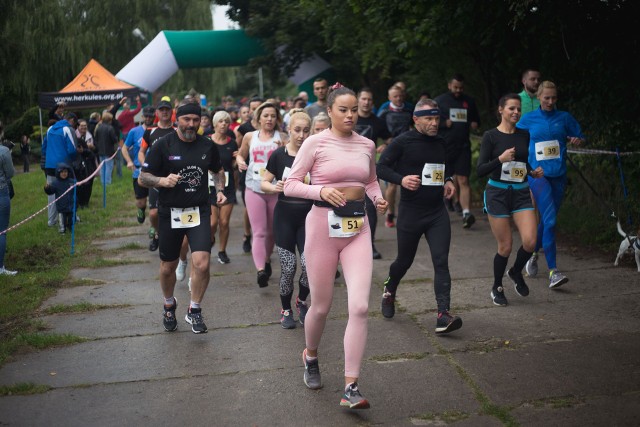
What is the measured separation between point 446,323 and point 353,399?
183 cm

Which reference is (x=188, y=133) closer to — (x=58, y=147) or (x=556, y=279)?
(x=556, y=279)

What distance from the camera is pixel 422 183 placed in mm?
7355

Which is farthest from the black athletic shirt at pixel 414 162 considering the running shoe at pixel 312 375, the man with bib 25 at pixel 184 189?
the running shoe at pixel 312 375

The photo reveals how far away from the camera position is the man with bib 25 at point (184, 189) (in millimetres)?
7240

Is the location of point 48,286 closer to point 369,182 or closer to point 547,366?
point 369,182

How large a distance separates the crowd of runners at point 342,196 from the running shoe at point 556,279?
15mm

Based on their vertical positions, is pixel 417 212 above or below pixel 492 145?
below

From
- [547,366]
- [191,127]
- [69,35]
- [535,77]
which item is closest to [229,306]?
[191,127]

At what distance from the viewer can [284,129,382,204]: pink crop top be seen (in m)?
5.64

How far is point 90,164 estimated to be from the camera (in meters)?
19.7

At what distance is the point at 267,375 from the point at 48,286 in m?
4.61

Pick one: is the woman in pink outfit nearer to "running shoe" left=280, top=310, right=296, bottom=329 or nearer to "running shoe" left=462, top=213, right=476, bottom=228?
"running shoe" left=280, top=310, right=296, bottom=329

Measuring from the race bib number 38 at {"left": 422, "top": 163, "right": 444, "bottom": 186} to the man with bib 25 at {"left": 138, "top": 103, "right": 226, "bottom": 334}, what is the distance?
1851 mm

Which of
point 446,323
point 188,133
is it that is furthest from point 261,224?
point 446,323
